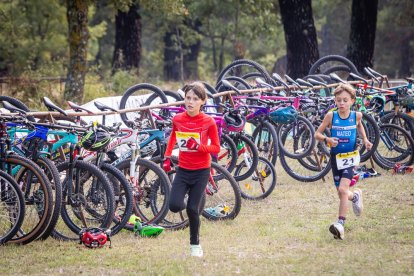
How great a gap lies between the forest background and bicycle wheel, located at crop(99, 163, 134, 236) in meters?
6.80

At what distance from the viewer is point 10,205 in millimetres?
8445

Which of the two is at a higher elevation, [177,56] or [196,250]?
[177,56]

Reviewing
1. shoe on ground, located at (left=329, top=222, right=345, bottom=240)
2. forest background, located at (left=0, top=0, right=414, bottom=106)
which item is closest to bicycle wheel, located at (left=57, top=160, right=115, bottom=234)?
shoe on ground, located at (left=329, top=222, right=345, bottom=240)

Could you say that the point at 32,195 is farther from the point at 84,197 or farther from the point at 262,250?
the point at 262,250

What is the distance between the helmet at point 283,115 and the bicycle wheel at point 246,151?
73 cm

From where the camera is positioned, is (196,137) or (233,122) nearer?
(196,137)

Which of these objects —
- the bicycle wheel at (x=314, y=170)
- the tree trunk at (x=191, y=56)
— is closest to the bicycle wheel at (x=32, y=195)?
the bicycle wheel at (x=314, y=170)

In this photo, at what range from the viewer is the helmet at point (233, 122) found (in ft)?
35.6

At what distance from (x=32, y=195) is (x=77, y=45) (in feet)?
38.0

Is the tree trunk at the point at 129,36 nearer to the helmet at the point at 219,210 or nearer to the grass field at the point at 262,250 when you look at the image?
the grass field at the point at 262,250

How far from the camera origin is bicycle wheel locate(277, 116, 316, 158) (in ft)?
40.9

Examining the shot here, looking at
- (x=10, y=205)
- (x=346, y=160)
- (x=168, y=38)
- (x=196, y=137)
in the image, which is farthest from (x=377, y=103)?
(x=168, y=38)

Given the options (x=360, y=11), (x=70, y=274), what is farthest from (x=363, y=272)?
(x=360, y=11)

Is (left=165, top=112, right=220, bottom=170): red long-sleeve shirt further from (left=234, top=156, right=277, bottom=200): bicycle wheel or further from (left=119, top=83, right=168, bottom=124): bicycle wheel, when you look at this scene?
(left=119, top=83, right=168, bottom=124): bicycle wheel
